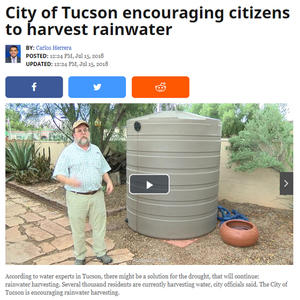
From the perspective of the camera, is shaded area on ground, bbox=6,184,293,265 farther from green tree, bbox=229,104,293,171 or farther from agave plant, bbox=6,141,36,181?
agave plant, bbox=6,141,36,181

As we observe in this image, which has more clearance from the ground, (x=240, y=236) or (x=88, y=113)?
(x=88, y=113)

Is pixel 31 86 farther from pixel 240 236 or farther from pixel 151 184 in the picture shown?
pixel 240 236

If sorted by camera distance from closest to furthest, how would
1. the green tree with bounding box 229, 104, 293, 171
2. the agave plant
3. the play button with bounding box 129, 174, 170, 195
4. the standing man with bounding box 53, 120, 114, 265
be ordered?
the standing man with bounding box 53, 120, 114, 265
the play button with bounding box 129, 174, 170, 195
the green tree with bounding box 229, 104, 293, 171
the agave plant

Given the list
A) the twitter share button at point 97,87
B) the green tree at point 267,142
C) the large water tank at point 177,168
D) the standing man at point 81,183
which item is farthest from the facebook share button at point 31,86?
the green tree at point 267,142

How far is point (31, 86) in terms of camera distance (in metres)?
2.47

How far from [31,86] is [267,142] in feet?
11.9

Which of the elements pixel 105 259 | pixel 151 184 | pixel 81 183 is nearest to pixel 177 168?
pixel 151 184

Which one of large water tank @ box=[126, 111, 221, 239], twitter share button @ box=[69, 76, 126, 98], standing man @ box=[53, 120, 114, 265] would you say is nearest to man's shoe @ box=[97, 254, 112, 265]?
standing man @ box=[53, 120, 114, 265]

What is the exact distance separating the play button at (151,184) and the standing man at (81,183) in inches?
25.8

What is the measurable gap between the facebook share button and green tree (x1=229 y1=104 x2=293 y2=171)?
3199 mm

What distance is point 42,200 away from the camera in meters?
4.87

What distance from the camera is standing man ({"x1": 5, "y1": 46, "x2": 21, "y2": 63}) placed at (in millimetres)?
2441

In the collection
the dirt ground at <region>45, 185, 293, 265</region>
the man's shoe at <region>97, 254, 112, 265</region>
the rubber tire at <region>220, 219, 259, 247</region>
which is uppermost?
the rubber tire at <region>220, 219, 259, 247</region>

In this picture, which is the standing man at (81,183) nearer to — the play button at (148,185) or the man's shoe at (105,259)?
the man's shoe at (105,259)
